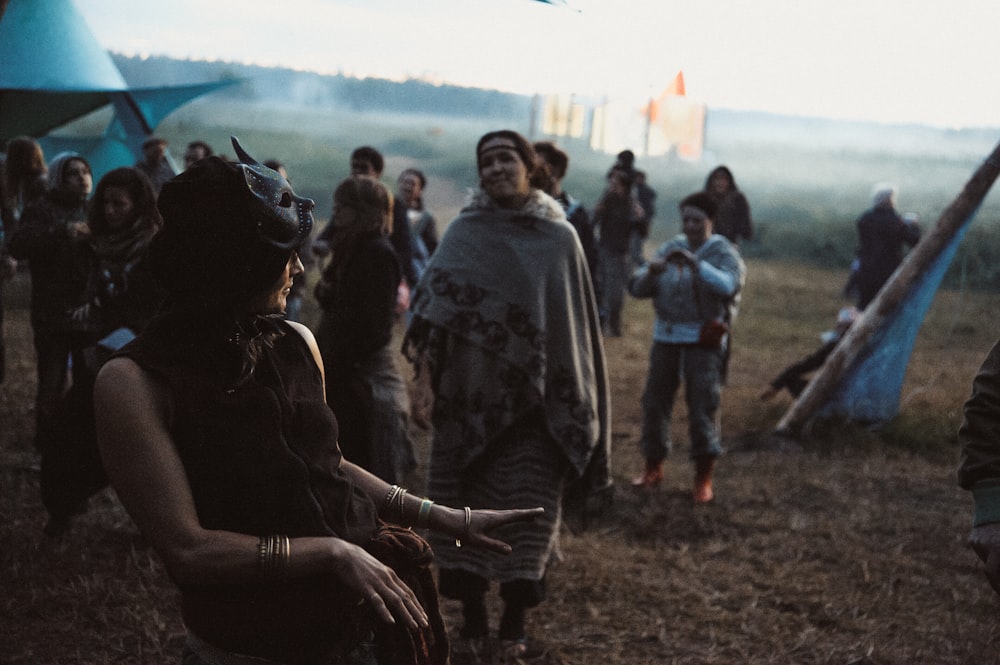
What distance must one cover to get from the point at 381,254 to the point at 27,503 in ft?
8.16

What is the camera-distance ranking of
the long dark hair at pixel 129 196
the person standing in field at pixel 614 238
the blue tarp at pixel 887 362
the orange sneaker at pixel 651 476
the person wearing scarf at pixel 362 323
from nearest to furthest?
the person wearing scarf at pixel 362 323 → the long dark hair at pixel 129 196 → the orange sneaker at pixel 651 476 → the blue tarp at pixel 887 362 → the person standing in field at pixel 614 238

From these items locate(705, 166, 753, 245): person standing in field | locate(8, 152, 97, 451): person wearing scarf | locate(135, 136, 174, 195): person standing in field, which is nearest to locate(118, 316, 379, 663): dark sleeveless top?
locate(8, 152, 97, 451): person wearing scarf

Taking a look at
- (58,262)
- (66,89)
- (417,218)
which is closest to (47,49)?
(66,89)

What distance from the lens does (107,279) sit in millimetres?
5352

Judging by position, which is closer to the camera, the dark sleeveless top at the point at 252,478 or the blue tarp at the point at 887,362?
the dark sleeveless top at the point at 252,478

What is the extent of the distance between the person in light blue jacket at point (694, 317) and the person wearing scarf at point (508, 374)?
2121 millimetres

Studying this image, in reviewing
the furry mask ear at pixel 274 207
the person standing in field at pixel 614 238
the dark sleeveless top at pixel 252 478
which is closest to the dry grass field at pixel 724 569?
the dark sleeveless top at pixel 252 478

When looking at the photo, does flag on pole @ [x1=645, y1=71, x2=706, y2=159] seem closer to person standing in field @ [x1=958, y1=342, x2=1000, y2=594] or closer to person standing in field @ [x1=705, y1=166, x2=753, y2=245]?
person standing in field @ [x1=705, y1=166, x2=753, y2=245]

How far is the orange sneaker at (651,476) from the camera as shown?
6.89 meters

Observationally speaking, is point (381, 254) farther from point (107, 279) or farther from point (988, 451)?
point (988, 451)

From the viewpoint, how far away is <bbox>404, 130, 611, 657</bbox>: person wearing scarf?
4.21 meters

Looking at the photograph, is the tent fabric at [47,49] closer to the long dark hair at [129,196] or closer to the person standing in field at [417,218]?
the person standing in field at [417,218]

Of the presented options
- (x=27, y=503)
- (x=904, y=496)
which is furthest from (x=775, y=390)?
(x=27, y=503)

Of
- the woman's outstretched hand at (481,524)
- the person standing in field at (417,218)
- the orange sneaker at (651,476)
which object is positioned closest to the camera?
the woman's outstretched hand at (481,524)
